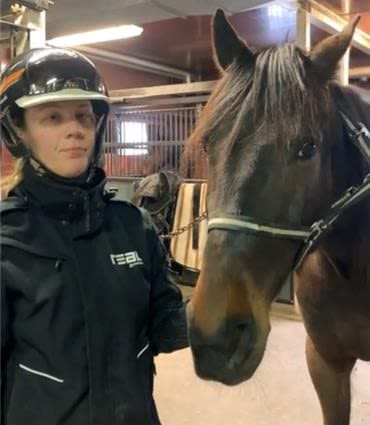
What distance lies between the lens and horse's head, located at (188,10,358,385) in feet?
2.79

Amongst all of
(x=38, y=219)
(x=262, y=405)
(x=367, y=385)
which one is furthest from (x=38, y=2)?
(x=367, y=385)

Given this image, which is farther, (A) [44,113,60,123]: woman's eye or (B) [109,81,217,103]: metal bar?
(B) [109,81,217,103]: metal bar

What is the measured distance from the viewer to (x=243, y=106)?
92 cm

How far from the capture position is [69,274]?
0.90 meters

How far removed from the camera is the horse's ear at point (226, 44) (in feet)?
3.35

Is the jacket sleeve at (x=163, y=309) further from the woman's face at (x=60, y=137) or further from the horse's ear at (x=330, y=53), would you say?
the horse's ear at (x=330, y=53)

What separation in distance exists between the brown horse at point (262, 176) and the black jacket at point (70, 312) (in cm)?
15

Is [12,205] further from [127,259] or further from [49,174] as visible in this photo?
[127,259]

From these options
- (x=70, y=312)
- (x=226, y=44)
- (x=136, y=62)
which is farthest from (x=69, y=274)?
(x=136, y=62)

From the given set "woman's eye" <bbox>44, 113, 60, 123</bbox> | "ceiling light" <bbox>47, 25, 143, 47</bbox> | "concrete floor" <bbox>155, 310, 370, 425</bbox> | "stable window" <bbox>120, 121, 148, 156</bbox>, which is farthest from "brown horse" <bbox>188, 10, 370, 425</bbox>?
"stable window" <bbox>120, 121, 148, 156</bbox>

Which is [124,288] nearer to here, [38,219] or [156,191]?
[38,219]

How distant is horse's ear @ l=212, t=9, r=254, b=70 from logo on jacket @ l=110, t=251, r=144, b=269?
0.43 meters

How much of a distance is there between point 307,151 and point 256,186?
12 cm

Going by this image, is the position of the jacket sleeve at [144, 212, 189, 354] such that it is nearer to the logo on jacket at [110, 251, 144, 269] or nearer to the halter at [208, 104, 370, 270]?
the logo on jacket at [110, 251, 144, 269]
